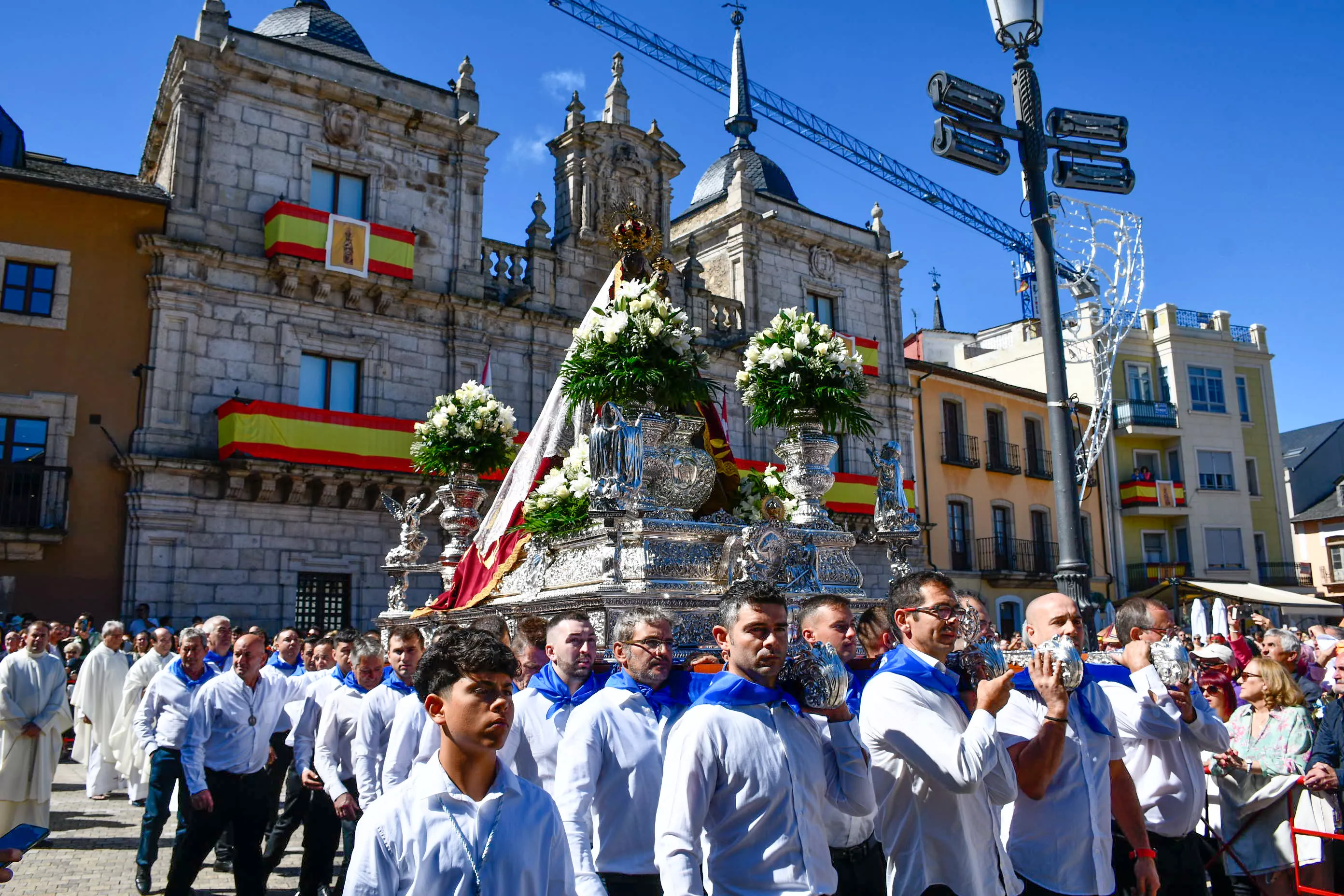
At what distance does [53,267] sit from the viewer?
1955cm

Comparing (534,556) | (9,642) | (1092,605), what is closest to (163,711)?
(534,556)

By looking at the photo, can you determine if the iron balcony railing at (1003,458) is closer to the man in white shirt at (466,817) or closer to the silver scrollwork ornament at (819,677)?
the silver scrollwork ornament at (819,677)

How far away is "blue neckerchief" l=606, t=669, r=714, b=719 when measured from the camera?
4.84 m

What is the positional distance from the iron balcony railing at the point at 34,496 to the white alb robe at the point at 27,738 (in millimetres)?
9483

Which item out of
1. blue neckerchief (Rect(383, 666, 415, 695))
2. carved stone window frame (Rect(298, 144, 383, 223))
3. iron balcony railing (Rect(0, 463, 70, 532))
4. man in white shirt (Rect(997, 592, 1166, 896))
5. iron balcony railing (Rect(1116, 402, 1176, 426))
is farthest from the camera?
iron balcony railing (Rect(1116, 402, 1176, 426))

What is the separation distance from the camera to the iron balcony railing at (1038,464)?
115ft

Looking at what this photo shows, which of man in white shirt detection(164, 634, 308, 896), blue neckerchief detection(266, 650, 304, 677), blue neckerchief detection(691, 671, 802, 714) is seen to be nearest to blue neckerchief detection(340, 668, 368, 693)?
man in white shirt detection(164, 634, 308, 896)

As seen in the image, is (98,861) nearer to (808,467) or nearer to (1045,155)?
(808,467)

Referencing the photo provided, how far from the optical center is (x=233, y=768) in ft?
24.7

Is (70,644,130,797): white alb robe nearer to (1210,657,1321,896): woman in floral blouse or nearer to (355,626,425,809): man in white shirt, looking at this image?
(355,626,425,809): man in white shirt

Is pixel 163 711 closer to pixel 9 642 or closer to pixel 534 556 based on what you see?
pixel 534 556

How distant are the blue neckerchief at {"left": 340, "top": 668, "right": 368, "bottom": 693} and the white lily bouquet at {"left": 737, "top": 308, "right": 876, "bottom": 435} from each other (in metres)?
3.99

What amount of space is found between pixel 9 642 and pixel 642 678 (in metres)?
9.30

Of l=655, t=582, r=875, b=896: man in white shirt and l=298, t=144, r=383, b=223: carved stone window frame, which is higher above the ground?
l=298, t=144, r=383, b=223: carved stone window frame
